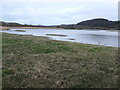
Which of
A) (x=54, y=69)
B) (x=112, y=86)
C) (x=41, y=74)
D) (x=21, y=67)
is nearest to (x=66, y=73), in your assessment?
(x=54, y=69)

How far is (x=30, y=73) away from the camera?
19.1 ft

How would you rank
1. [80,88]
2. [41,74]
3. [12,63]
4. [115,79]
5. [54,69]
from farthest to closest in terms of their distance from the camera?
1. [12,63]
2. [54,69]
3. [41,74]
4. [115,79]
5. [80,88]

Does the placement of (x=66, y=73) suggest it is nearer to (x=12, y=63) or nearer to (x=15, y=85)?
(x=15, y=85)

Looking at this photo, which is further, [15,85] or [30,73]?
[30,73]

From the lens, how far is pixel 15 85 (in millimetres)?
4703

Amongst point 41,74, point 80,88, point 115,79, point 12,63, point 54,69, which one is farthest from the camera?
point 12,63

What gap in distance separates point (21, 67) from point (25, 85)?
6.72ft

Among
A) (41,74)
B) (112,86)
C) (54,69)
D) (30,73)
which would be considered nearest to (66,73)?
(54,69)

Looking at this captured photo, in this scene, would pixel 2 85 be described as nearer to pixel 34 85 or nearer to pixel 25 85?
pixel 25 85

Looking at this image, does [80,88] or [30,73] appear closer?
[80,88]

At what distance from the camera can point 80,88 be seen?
4.62m

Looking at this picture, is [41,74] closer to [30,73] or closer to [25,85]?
[30,73]

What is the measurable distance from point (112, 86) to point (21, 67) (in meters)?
4.50

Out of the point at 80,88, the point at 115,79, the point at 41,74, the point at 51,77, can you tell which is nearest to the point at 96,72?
the point at 115,79
